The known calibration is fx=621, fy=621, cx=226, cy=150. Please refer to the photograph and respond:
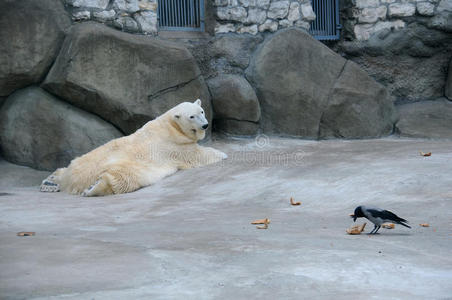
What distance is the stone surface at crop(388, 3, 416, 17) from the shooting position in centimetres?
1066

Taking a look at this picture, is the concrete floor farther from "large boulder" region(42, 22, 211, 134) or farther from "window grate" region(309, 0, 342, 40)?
"window grate" region(309, 0, 342, 40)

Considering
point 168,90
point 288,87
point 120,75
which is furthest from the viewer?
point 288,87

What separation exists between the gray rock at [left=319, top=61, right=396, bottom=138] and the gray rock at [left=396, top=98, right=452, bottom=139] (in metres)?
0.36

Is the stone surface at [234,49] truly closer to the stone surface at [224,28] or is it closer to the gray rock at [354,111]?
the stone surface at [224,28]

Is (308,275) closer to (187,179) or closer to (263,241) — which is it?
(263,241)

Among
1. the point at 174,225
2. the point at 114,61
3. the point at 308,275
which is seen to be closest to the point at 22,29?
the point at 114,61

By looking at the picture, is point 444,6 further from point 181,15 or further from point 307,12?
point 181,15

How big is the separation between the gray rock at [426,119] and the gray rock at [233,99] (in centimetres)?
242

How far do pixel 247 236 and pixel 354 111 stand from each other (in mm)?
6442

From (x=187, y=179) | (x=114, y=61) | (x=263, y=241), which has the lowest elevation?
(x=187, y=179)

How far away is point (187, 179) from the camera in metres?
6.93

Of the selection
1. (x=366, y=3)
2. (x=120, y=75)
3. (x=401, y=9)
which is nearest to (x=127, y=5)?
(x=120, y=75)

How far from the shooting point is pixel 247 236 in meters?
3.77

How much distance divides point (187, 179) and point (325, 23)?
548 cm
